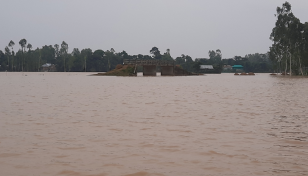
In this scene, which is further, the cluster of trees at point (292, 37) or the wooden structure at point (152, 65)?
the wooden structure at point (152, 65)

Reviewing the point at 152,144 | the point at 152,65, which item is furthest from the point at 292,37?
the point at 152,144

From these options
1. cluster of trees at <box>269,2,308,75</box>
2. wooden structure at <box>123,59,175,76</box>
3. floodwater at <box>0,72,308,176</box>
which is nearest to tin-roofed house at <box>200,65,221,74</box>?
wooden structure at <box>123,59,175,76</box>

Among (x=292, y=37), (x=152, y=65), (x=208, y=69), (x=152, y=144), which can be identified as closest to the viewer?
(x=152, y=144)

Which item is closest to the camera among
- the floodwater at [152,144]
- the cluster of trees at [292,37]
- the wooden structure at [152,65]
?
the floodwater at [152,144]

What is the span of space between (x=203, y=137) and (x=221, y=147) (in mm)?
1435

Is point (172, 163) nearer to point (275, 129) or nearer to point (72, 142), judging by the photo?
point (72, 142)

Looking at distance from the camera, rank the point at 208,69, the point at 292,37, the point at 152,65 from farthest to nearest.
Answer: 1. the point at 208,69
2. the point at 152,65
3. the point at 292,37

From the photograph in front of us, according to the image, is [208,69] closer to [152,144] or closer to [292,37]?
[292,37]

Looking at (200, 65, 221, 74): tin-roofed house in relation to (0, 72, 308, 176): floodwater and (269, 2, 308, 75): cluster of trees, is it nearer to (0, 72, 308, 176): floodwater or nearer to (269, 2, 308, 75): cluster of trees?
(269, 2, 308, 75): cluster of trees

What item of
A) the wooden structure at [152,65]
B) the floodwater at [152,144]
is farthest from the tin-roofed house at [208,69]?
the floodwater at [152,144]

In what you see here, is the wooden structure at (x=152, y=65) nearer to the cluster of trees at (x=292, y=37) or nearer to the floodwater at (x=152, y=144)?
the cluster of trees at (x=292, y=37)

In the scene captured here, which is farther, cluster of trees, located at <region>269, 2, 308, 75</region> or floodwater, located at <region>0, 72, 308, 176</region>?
cluster of trees, located at <region>269, 2, 308, 75</region>

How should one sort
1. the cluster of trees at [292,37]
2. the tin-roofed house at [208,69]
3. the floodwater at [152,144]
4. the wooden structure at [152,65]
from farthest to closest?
the tin-roofed house at [208,69] < the wooden structure at [152,65] < the cluster of trees at [292,37] < the floodwater at [152,144]

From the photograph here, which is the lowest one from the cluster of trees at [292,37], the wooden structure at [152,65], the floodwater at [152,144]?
the floodwater at [152,144]
